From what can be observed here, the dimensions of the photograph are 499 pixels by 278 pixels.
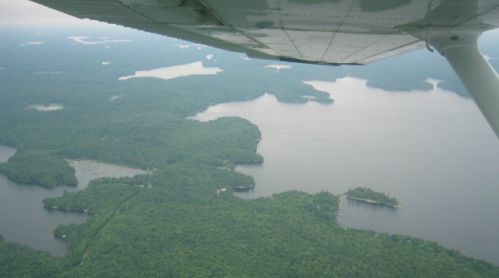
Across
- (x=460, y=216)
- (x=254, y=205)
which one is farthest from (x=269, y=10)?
(x=460, y=216)

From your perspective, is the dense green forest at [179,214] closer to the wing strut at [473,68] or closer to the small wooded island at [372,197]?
the small wooded island at [372,197]

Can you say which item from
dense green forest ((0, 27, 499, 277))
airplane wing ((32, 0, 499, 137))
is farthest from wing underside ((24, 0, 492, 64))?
dense green forest ((0, 27, 499, 277))

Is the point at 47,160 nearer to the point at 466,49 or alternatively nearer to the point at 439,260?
the point at 439,260

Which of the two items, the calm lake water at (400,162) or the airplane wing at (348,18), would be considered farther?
the calm lake water at (400,162)

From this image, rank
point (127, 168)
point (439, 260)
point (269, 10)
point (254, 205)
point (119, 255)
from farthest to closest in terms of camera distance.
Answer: point (127, 168)
point (254, 205)
point (119, 255)
point (439, 260)
point (269, 10)

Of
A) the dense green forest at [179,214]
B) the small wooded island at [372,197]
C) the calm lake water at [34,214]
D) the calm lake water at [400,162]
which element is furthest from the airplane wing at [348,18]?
the small wooded island at [372,197]

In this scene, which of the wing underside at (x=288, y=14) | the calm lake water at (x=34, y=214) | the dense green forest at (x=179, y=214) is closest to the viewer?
the wing underside at (x=288, y=14)
